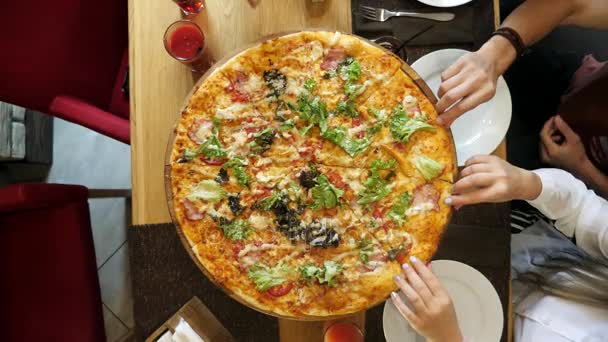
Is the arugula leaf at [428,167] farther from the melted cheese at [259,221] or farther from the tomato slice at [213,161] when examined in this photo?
the tomato slice at [213,161]

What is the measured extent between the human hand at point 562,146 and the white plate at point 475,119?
1.89 ft

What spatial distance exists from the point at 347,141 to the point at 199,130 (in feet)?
1.46

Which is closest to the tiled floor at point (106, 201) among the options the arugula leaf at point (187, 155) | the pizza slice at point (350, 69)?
the arugula leaf at point (187, 155)

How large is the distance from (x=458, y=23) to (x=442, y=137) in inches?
15.7

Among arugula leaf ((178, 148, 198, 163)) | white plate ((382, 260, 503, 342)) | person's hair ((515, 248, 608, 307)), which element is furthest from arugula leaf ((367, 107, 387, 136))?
person's hair ((515, 248, 608, 307))

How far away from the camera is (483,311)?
1.54 metres

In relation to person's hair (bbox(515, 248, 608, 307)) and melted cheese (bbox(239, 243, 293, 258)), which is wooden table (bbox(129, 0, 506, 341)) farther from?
person's hair (bbox(515, 248, 608, 307))

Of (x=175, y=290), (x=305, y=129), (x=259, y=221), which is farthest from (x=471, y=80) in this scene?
(x=175, y=290)

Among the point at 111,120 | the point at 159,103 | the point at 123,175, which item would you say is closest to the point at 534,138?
the point at 159,103

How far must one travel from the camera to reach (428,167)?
152 cm

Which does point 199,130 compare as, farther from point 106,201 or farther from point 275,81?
point 106,201

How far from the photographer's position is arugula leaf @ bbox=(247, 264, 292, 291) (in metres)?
1.52

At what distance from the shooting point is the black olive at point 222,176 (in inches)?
61.9

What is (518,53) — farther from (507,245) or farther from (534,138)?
(534,138)
